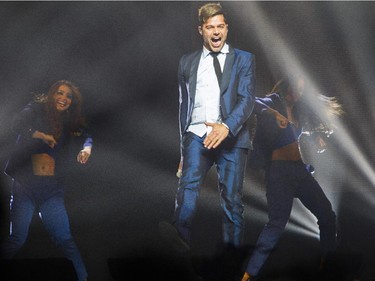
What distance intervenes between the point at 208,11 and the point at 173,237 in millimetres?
1896

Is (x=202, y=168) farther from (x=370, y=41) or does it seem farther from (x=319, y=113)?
(x=370, y=41)

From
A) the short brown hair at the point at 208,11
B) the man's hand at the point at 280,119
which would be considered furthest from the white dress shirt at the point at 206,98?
the man's hand at the point at 280,119

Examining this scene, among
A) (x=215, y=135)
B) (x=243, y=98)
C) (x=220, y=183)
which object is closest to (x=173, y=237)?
(x=220, y=183)

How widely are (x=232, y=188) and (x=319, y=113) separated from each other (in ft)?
3.37

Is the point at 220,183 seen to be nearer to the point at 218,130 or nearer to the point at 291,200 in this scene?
the point at 218,130

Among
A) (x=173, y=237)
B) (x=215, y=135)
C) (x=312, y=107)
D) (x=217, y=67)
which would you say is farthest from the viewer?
(x=312, y=107)

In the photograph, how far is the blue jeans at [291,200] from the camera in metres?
4.72

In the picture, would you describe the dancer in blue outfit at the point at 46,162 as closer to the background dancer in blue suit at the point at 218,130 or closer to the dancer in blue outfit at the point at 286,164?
the background dancer in blue suit at the point at 218,130

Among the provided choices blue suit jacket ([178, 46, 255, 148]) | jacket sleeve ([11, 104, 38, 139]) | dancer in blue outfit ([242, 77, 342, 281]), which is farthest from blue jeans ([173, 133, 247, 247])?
jacket sleeve ([11, 104, 38, 139])

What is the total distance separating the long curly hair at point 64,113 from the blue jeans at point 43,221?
0.52 meters

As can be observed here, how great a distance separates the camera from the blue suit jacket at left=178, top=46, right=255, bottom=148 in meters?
4.59

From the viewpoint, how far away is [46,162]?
475cm

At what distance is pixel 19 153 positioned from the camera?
4.71 m

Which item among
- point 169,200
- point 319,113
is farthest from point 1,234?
point 319,113
